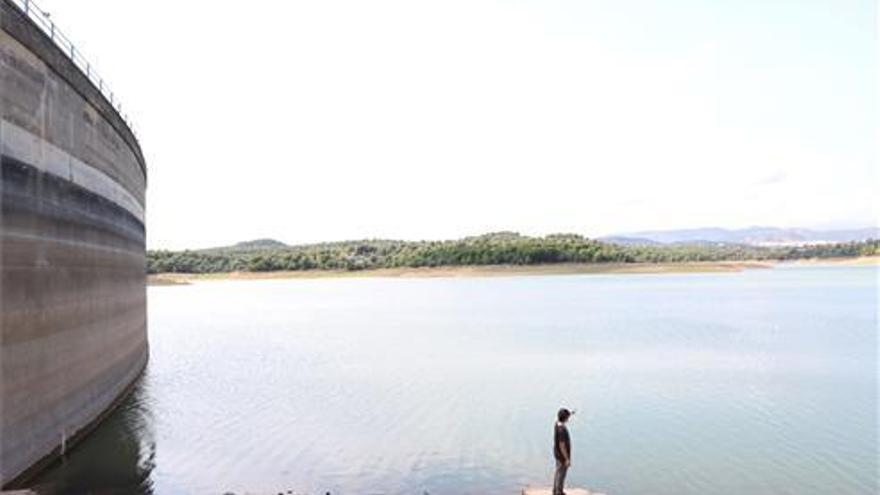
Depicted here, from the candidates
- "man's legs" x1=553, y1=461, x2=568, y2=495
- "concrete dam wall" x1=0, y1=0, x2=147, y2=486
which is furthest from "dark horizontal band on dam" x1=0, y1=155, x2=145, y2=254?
"man's legs" x1=553, y1=461, x2=568, y2=495

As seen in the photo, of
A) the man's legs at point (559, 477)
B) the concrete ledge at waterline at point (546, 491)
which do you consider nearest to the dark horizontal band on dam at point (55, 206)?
the concrete ledge at waterline at point (546, 491)

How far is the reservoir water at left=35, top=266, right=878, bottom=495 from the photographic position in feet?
77.3

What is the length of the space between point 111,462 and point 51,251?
629 cm

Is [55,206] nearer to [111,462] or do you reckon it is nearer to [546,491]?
[111,462]

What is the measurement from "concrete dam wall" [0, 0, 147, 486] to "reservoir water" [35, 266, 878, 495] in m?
1.60

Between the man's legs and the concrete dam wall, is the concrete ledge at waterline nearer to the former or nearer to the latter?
the man's legs

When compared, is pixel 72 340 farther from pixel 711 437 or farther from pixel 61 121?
pixel 711 437

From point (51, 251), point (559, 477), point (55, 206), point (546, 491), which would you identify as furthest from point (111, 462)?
point (559, 477)

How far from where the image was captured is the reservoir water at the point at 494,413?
23.5 m

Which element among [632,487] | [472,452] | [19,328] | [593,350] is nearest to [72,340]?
[19,328]

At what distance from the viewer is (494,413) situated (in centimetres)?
3291

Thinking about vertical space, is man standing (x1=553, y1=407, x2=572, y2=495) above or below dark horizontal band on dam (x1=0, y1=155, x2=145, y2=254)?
below

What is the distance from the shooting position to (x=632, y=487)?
886 inches

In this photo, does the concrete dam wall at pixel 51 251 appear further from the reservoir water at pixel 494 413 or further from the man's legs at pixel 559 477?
the man's legs at pixel 559 477
